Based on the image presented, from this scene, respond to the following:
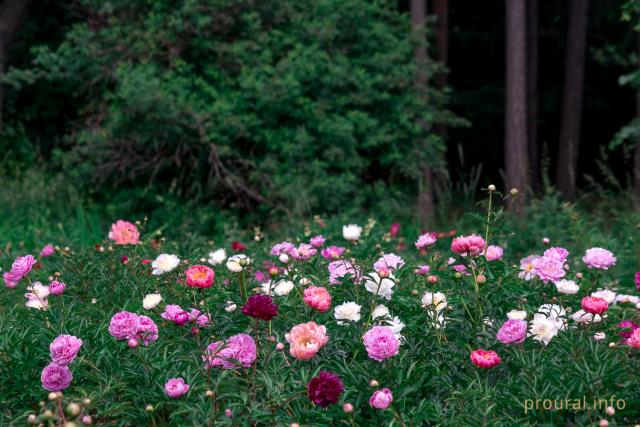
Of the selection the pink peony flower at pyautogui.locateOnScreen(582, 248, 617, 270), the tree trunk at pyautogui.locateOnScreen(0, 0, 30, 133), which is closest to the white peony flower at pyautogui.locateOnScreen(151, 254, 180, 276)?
the pink peony flower at pyautogui.locateOnScreen(582, 248, 617, 270)

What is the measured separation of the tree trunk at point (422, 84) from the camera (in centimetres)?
845

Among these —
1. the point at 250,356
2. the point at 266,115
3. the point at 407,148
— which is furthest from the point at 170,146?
the point at 250,356

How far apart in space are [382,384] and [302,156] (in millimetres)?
6147

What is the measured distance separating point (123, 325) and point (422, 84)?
763 centimetres

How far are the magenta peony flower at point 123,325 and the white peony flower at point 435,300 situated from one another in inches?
39.1

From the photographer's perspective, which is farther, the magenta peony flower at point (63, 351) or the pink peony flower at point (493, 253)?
the pink peony flower at point (493, 253)

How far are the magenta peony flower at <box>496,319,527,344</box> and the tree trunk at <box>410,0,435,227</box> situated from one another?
5593mm

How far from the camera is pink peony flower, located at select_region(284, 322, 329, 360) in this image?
216cm

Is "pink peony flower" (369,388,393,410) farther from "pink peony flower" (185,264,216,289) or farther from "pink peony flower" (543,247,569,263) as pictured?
"pink peony flower" (543,247,569,263)

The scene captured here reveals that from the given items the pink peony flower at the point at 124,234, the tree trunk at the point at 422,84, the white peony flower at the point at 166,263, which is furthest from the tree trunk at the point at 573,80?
the white peony flower at the point at 166,263

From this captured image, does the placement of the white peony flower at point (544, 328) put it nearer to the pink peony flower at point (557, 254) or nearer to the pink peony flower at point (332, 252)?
the pink peony flower at point (557, 254)

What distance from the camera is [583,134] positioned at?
1642 centimetres

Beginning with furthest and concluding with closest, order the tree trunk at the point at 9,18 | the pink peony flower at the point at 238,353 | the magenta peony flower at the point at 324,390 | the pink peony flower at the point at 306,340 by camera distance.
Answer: the tree trunk at the point at 9,18 < the pink peony flower at the point at 238,353 < the pink peony flower at the point at 306,340 < the magenta peony flower at the point at 324,390

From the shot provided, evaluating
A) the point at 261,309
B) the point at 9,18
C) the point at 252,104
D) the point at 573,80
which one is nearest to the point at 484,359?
the point at 261,309
